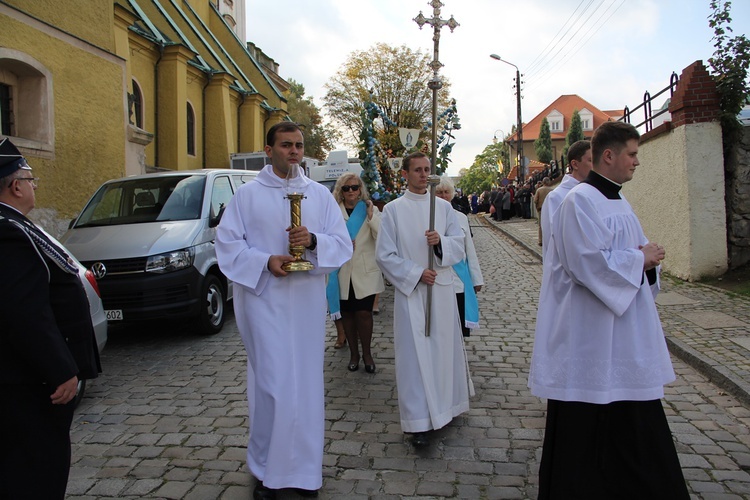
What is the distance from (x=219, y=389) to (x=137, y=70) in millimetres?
17690

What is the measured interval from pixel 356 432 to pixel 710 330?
15.0 ft

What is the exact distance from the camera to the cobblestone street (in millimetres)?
3697

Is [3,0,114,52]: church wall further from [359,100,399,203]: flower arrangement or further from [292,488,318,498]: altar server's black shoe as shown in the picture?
[292,488,318,498]: altar server's black shoe

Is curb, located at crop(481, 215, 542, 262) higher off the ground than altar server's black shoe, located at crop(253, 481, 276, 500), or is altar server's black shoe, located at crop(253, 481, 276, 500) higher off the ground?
curb, located at crop(481, 215, 542, 262)

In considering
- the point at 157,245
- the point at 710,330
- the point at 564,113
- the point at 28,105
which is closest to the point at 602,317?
the point at 710,330

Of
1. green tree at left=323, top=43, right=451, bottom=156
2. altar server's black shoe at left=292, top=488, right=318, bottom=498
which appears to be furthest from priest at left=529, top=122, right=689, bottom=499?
green tree at left=323, top=43, right=451, bottom=156

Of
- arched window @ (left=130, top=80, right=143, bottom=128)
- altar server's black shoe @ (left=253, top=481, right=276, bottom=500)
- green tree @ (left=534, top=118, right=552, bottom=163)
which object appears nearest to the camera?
altar server's black shoe @ (left=253, top=481, right=276, bottom=500)

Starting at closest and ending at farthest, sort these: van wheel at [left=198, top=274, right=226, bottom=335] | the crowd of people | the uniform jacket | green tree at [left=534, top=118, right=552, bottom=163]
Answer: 1. the uniform jacket
2. the crowd of people
3. van wheel at [left=198, top=274, right=226, bottom=335]
4. green tree at [left=534, top=118, right=552, bottom=163]

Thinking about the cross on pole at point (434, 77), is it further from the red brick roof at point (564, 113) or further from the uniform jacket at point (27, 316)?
the red brick roof at point (564, 113)

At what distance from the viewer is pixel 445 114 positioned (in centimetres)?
743

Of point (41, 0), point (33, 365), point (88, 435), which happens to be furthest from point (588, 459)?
point (41, 0)

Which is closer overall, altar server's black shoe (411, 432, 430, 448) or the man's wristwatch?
the man's wristwatch

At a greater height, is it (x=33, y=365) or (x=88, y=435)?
(x=33, y=365)

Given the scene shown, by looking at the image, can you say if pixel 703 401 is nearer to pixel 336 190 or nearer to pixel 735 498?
pixel 735 498
